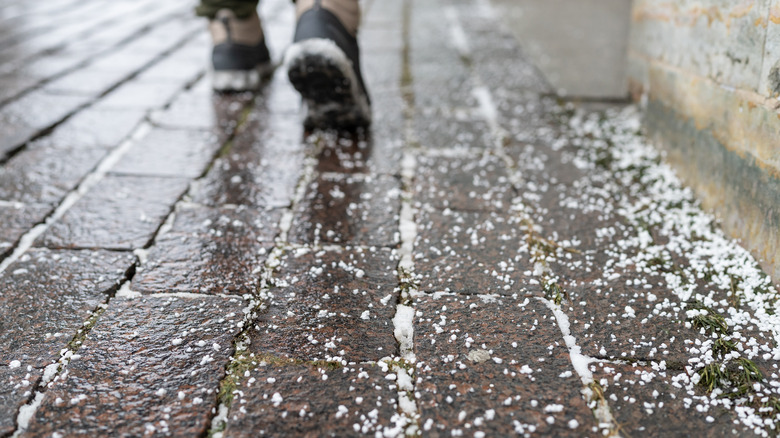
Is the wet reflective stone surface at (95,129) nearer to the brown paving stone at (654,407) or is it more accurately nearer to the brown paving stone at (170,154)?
the brown paving stone at (170,154)

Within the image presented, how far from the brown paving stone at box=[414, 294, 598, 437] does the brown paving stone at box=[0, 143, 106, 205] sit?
138cm

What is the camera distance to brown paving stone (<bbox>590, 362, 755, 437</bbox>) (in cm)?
123

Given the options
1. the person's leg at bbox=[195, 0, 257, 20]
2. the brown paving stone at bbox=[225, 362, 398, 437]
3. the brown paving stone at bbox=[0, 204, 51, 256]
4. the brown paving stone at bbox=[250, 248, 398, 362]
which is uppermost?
the person's leg at bbox=[195, 0, 257, 20]

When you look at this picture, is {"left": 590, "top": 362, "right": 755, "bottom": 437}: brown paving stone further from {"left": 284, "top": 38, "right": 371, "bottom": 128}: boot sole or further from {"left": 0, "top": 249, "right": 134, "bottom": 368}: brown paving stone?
{"left": 284, "top": 38, "right": 371, "bottom": 128}: boot sole

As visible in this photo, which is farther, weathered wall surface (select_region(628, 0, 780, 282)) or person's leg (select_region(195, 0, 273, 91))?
person's leg (select_region(195, 0, 273, 91))

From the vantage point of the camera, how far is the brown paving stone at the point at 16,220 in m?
1.86

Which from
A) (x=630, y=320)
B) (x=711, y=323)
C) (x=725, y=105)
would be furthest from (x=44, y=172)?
(x=725, y=105)

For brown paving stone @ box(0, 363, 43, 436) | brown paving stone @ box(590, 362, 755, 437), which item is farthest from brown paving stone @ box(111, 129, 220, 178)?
brown paving stone @ box(590, 362, 755, 437)

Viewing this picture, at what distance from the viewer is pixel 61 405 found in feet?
4.17

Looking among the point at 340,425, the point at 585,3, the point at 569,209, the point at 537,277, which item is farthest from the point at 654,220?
the point at 585,3

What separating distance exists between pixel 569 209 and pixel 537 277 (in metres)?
0.48

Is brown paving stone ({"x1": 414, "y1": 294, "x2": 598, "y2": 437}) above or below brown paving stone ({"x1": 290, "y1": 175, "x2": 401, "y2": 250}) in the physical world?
Result: below

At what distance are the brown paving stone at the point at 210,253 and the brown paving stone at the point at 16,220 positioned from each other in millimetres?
409

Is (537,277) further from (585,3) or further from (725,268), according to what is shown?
(585,3)
